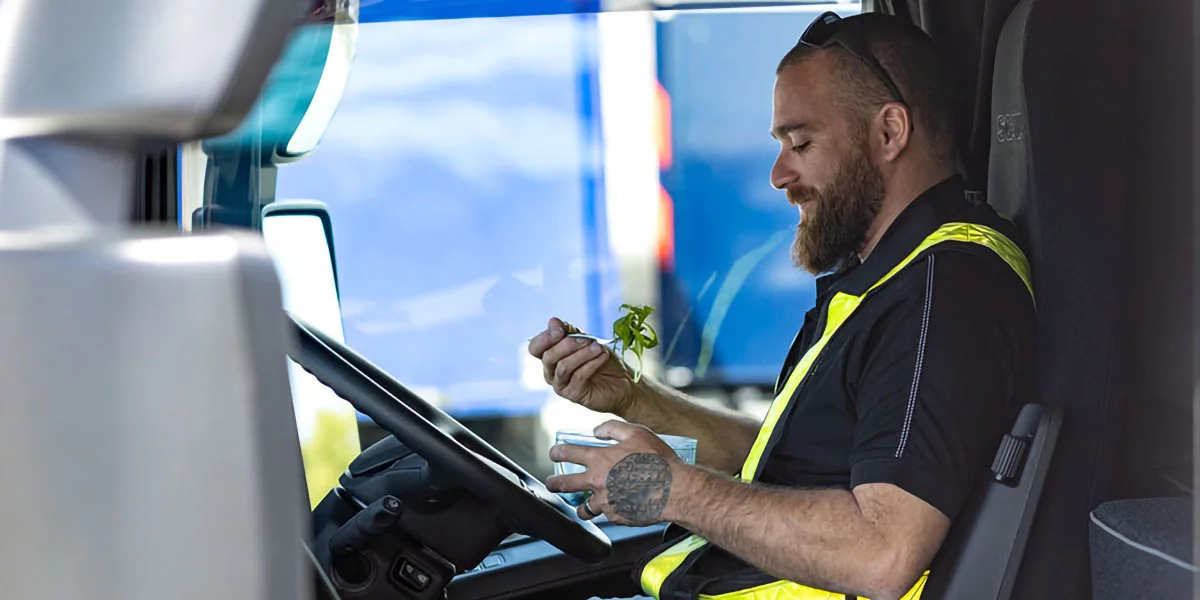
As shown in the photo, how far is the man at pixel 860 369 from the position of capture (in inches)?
54.6

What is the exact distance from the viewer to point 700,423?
2096 mm

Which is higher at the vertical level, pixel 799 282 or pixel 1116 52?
pixel 1116 52

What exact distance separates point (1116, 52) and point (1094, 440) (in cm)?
45

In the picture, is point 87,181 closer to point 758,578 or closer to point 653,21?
point 758,578

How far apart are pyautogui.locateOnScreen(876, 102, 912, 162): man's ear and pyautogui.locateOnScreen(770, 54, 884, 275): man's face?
0.08 feet

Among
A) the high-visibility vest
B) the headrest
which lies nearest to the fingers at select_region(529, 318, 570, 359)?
the high-visibility vest

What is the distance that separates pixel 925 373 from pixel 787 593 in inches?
12.8

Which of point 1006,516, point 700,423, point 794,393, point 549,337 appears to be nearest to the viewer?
point 1006,516

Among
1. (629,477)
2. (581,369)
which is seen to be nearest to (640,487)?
(629,477)

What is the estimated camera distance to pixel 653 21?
3.71m

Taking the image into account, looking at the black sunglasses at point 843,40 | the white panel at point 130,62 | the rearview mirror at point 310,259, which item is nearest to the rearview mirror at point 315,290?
the rearview mirror at point 310,259

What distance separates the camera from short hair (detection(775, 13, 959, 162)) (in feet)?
5.47

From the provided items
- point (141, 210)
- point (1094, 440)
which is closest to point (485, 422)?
point (1094, 440)

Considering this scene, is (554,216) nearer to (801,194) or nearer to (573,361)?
(573,361)
